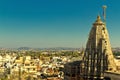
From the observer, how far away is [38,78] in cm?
6175

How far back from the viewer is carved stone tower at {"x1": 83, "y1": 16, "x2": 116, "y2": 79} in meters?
21.9

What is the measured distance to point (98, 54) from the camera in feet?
73.0

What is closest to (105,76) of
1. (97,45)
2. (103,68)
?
(103,68)

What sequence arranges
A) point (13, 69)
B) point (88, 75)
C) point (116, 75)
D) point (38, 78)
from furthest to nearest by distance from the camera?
point (13, 69) → point (38, 78) → point (88, 75) → point (116, 75)

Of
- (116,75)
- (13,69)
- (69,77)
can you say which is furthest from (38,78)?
(116,75)

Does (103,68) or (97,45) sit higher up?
(97,45)

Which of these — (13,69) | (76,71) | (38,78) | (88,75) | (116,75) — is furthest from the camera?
(13,69)

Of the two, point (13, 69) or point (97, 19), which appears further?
point (13, 69)

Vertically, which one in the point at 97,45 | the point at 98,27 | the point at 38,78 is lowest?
the point at 38,78

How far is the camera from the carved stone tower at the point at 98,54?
2192cm

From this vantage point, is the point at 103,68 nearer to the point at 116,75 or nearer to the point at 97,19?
the point at 116,75

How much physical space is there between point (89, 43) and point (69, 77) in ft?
12.3

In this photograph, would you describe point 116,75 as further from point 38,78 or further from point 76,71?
point 38,78

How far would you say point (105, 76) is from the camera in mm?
21484
